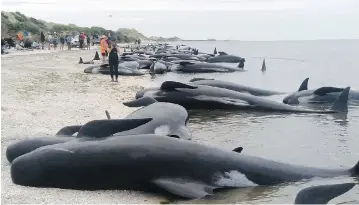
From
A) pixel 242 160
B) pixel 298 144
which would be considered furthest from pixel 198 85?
pixel 242 160

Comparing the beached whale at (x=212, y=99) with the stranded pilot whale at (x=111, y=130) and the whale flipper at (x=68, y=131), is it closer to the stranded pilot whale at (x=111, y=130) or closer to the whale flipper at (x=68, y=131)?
the stranded pilot whale at (x=111, y=130)

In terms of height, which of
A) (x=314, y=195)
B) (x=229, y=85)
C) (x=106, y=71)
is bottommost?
(x=106, y=71)

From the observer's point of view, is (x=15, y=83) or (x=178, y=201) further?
(x=15, y=83)

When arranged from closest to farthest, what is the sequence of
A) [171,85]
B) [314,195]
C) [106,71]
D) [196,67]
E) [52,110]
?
1. [314,195]
2. [52,110]
3. [171,85]
4. [106,71]
5. [196,67]

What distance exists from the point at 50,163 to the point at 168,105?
4317 millimetres

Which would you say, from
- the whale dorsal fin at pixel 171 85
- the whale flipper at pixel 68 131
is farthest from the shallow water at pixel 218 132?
the whale flipper at pixel 68 131

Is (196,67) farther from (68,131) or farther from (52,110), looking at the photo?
(68,131)

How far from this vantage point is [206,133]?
10.9m

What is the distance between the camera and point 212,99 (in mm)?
13781

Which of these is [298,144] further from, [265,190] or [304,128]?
[265,190]

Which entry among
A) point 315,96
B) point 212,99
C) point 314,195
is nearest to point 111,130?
point 314,195

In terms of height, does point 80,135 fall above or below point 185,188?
above

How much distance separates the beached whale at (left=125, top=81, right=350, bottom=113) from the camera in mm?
13453

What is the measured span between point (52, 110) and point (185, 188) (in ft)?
22.9
